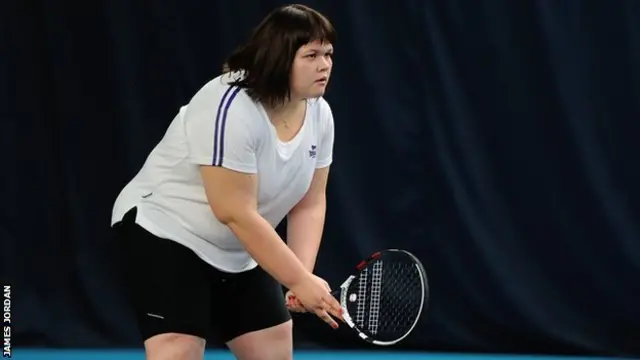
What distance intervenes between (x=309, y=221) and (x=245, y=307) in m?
0.32

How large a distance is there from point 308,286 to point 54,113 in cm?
320

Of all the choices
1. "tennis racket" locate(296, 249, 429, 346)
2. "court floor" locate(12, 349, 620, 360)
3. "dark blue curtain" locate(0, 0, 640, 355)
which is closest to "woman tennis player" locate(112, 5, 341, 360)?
"tennis racket" locate(296, 249, 429, 346)

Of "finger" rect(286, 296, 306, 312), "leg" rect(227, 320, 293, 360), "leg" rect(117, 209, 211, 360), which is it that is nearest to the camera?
"leg" rect(117, 209, 211, 360)

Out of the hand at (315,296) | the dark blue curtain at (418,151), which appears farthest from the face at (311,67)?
the dark blue curtain at (418,151)

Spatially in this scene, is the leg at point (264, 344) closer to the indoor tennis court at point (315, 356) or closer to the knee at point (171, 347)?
the knee at point (171, 347)

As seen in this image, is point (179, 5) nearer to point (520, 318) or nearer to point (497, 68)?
point (497, 68)

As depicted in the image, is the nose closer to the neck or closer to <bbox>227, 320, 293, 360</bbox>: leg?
the neck

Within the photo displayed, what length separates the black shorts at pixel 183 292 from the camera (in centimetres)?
294

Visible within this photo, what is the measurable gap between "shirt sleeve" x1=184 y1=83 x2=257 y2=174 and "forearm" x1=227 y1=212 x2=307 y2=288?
0.42 feet

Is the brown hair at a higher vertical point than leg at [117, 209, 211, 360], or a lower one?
higher

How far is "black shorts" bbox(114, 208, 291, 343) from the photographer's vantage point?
294 centimetres

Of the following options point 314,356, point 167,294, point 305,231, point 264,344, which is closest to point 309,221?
point 305,231

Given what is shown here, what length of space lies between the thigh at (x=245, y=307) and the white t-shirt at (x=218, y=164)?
4cm

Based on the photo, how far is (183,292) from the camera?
296 centimetres
